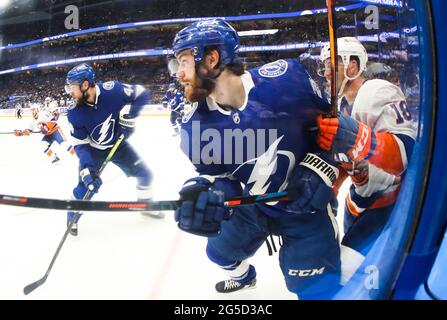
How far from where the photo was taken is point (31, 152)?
637mm

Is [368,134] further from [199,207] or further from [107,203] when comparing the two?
[107,203]

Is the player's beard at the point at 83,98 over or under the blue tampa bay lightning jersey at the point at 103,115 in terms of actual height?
over

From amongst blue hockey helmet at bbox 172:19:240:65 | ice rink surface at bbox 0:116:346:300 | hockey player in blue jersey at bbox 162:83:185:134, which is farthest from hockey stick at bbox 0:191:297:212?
blue hockey helmet at bbox 172:19:240:65

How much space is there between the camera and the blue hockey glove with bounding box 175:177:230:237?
53 centimetres

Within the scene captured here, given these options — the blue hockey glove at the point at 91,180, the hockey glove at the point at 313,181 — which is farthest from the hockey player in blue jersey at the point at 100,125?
the hockey glove at the point at 313,181

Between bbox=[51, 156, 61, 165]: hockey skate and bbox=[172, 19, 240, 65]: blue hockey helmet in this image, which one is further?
bbox=[51, 156, 61, 165]: hockey skate

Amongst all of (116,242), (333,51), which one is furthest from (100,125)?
(333,51)

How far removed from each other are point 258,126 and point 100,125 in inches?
11.8

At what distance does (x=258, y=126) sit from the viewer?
21.1 inches

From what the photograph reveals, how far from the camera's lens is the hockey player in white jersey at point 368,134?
1.67 feet

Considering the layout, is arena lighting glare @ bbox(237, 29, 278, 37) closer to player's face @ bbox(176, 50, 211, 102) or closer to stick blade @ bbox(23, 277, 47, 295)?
player's face @ bbox(176, 50, 211, 102)

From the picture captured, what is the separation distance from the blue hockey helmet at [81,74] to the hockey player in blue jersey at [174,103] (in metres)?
0.13

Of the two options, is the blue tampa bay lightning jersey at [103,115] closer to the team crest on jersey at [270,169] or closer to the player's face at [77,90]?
the player's face at [77,90]

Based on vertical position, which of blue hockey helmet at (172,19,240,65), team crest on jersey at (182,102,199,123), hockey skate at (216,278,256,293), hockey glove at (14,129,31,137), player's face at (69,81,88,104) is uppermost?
blue hockey helmet at (172,19,240,65)
